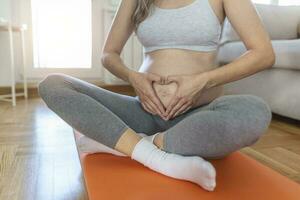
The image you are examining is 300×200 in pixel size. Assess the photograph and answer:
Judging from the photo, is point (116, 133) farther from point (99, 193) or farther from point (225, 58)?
point (225, 58)

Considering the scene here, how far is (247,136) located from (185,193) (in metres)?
0.18

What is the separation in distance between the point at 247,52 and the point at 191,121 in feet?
0.72

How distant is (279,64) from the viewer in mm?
1580

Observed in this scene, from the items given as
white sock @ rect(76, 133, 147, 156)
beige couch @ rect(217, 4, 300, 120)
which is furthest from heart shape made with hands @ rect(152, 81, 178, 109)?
beige couch @ rect(217, 4, 300, 120)

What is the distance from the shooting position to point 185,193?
647 millimetres

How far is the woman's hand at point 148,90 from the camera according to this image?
0.80 meters

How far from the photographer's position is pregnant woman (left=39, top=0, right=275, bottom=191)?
707mm

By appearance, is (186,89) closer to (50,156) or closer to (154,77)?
(154,77)

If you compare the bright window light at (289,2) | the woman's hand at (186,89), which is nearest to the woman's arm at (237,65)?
the woman's hand at (186,89)

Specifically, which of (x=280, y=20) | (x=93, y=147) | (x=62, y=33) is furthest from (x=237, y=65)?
(x=62, y=33)

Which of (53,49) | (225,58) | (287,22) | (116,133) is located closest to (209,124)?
(116,133)

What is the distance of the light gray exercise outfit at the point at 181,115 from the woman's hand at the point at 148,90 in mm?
56

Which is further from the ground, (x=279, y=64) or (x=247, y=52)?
(x=247, y=52)

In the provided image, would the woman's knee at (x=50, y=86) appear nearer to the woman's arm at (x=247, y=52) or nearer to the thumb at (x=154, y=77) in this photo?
the thumb at (x=154, y=77)
